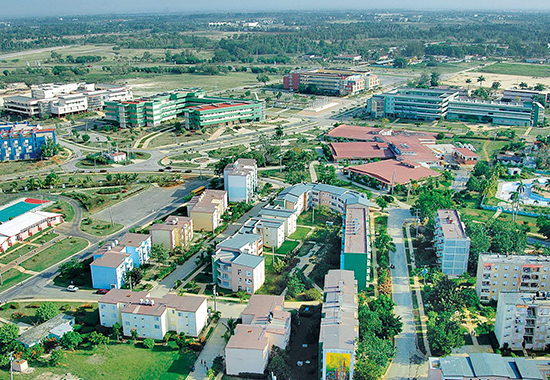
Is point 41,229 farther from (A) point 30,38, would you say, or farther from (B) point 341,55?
(A) point 30,38

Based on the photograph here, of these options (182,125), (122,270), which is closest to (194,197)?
(122,270)

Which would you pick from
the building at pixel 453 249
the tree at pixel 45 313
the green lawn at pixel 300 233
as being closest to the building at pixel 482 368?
the building at pixel 453 249

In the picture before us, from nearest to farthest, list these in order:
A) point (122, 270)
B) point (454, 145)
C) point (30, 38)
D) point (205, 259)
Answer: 1. point (122, 270)
2. point (205, 259)
3. point (454, 145)
4. point (30, 38)

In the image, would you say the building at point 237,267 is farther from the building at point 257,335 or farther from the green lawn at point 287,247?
the green lawn at point 287,247

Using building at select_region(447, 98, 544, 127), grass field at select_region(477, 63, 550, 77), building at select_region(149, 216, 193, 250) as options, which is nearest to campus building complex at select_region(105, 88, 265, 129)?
building at select_region(447, 98, 544, 127)

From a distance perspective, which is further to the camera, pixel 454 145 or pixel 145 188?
pixel 454 145

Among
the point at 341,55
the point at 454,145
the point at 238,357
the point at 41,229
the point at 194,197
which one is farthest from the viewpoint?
the point at 341,55

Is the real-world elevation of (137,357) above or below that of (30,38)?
below

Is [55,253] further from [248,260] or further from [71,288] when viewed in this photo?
[248,260]
